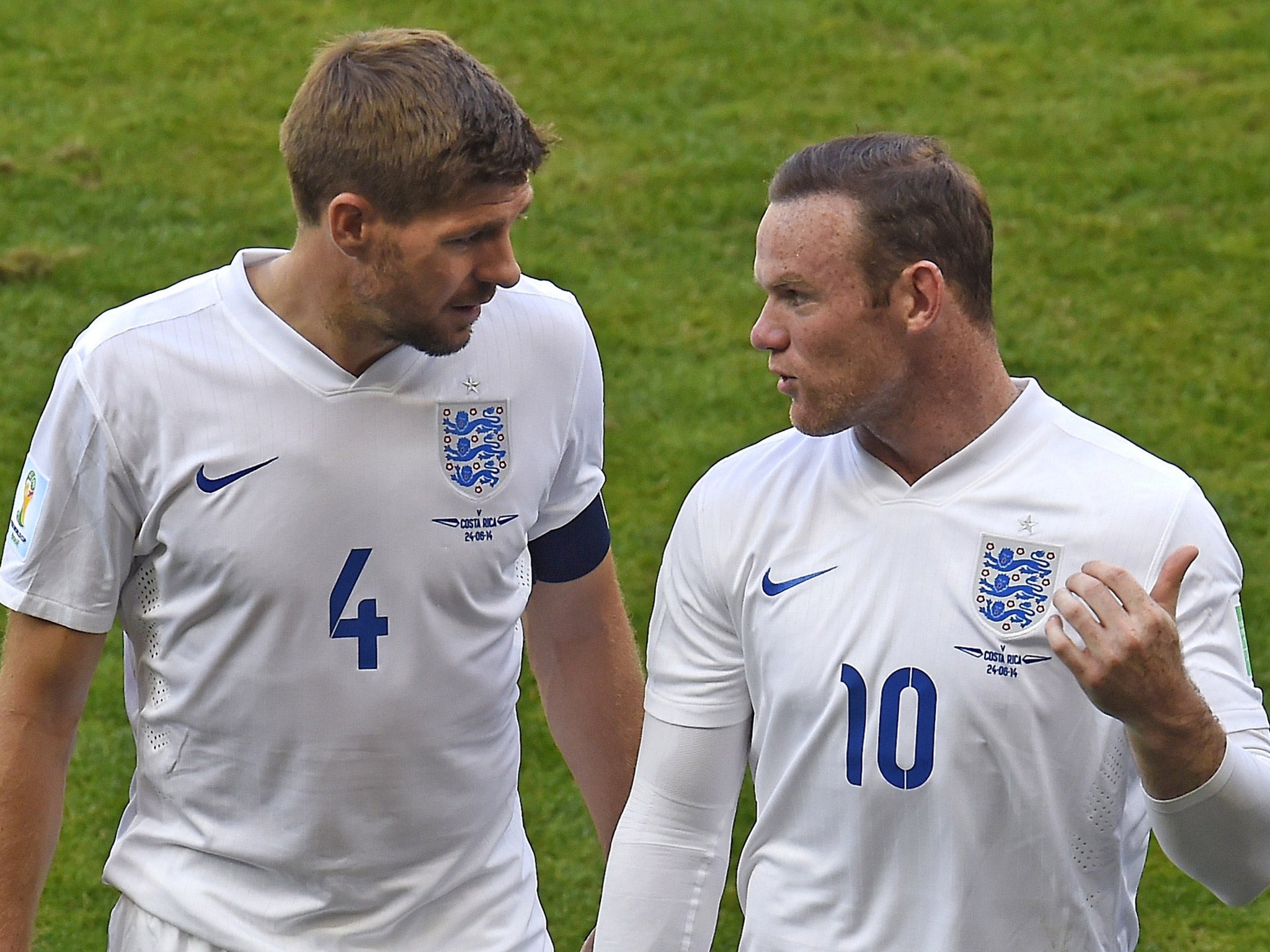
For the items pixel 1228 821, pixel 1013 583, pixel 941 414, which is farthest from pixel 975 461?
pixel 1228 821

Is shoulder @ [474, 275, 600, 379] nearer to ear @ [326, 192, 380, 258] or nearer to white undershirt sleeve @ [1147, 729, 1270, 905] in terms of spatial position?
ear @ [326, 192, 380, 258]

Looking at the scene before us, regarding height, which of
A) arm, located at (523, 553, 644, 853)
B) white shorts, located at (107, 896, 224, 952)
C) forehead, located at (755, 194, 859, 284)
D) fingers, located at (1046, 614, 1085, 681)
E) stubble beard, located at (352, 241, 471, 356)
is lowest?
white shorts, located at (107, 896, 224, 952)

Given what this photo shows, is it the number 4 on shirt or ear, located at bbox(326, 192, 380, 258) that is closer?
ear, located at bbox(326, 192, 380, 258)

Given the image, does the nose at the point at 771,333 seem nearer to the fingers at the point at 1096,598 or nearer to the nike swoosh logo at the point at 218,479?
the fingers at the point at 1096,598

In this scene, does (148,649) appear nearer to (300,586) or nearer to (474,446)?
(300,586)

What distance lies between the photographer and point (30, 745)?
328cm

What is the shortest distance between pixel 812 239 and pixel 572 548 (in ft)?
3.04

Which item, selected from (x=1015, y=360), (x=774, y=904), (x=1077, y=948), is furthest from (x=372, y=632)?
(x=1015, y=360)

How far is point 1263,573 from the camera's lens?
6.80 metres

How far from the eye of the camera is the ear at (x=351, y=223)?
3.17 metres

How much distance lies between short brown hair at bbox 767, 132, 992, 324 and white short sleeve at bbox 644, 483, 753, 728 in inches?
20.4

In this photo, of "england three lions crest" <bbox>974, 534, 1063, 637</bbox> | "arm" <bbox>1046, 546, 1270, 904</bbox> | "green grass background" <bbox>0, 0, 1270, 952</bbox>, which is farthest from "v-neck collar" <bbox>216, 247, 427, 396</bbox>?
"green grass background" <bbox>0, 0, 1270, 952</bbox>

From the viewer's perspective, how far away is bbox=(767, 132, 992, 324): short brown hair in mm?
3035

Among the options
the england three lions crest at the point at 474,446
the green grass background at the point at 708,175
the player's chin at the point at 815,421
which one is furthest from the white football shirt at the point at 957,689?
the green grass background at the point at 708,175
